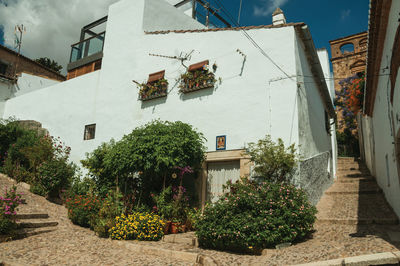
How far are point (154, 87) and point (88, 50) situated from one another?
20.0 feet

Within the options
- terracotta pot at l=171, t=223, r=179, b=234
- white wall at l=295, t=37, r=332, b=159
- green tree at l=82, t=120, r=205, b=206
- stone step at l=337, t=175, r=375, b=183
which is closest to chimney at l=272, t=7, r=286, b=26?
white wall at l=295, t=37, r=332, b=159

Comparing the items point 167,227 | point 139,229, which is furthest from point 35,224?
point 167,227

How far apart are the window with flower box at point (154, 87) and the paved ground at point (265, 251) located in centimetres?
504

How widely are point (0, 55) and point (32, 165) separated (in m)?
11.4

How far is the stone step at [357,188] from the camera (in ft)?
35.8

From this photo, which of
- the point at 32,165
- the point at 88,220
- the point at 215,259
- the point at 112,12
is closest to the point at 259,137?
the point at 215,259

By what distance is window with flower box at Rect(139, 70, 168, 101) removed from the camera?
10.9 metres

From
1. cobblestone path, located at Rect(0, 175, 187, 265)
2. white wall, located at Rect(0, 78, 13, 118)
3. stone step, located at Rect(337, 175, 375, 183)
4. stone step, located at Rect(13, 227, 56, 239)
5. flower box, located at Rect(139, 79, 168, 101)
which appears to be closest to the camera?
cobblestone path, located at Rect(0, 175, 187, 265)

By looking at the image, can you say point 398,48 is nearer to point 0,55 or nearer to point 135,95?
point 135,95

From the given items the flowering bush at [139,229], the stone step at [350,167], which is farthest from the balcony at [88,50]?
the stone step at [350,167]

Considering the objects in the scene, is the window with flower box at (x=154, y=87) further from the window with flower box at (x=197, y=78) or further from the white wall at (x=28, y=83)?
the white wall at (x=28, y=83)

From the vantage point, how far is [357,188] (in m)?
11.7

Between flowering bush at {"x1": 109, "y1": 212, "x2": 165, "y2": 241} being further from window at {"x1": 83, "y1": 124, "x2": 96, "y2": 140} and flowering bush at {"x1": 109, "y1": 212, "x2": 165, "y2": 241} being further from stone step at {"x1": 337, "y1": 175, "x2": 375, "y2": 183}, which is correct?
stone step at {"x1": 337, "y1": 175, "x2": 375, "y2": 183}

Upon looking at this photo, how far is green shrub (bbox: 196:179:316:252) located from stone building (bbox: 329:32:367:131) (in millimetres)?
24654
